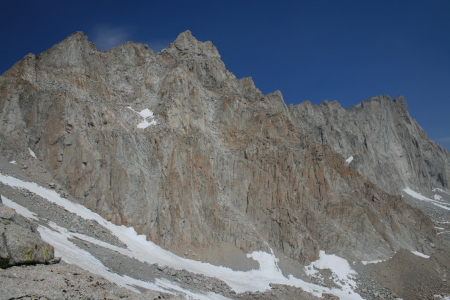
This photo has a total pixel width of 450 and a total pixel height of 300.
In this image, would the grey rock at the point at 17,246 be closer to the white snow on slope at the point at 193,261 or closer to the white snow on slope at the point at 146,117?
the white snow on slope at the point at 193,261

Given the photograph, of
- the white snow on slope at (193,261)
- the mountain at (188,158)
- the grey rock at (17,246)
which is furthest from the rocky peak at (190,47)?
the grey rock at (17,246)

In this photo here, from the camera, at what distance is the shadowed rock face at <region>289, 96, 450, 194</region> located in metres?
105

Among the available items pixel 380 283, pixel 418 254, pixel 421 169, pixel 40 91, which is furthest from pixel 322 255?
pixel 421 169

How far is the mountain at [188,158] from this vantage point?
37.7 m

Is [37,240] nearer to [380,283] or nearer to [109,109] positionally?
[109,109]

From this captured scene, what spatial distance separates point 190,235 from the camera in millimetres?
38969

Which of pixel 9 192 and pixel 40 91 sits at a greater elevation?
pixel 40 91

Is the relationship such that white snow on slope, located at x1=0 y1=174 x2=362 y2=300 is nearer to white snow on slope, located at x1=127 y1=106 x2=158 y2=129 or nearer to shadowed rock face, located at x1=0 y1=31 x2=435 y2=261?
shadowed rock face, located at x1=0 y1=31 x2=435 y2=261

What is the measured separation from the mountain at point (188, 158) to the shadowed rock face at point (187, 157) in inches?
5.9

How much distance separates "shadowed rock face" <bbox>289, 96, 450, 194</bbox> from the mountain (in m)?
39.0

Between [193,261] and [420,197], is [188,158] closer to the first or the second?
[193,261]

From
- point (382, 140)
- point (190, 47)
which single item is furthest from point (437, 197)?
point (190, 47)

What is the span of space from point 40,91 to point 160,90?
17.0m

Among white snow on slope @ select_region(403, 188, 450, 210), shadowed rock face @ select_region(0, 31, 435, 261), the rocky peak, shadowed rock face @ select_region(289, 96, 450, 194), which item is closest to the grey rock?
shadowed rock face @ select_region(0, 31, 435, 261)
